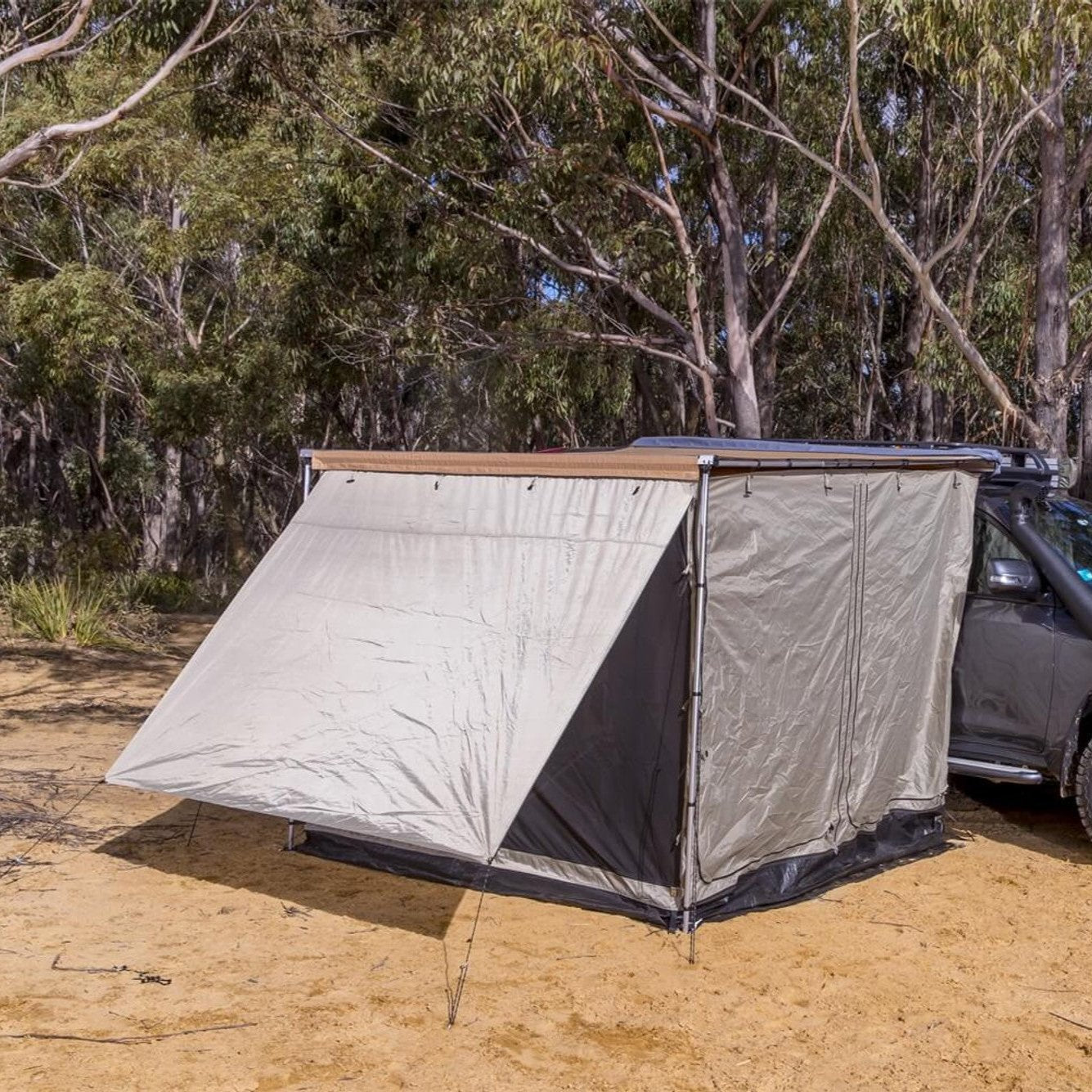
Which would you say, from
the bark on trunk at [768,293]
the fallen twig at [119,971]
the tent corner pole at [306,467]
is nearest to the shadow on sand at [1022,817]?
the tent corner pole at [306,467]

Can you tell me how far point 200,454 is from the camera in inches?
1087

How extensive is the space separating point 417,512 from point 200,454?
22529mm

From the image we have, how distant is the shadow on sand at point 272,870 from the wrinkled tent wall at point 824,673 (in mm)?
1221

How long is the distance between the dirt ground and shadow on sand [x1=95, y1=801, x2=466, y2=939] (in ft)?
0.05

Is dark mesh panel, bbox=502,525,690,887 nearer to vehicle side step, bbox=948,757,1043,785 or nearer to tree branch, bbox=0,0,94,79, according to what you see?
vehicle side step, bbox=948,757,1043,785

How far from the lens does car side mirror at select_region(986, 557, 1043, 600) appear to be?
6875 mm

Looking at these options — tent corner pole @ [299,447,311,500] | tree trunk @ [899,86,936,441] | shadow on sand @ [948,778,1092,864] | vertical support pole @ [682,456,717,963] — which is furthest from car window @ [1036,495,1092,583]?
tree trunk @ [899,86,936,441]

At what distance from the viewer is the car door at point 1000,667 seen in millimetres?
6820

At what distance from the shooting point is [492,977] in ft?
Result: 16.6

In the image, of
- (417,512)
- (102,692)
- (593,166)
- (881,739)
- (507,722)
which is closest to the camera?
(507,722)

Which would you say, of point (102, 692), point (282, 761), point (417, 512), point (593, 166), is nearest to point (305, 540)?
point (417, 512)

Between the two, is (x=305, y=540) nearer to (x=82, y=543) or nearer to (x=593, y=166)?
(x=593, y=166)

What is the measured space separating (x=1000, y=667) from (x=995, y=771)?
1.66 feet

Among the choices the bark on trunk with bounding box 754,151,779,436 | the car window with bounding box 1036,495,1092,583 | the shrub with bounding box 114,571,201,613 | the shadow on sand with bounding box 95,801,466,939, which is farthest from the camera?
the bark on trunk with bounding box 754,151,779,436
